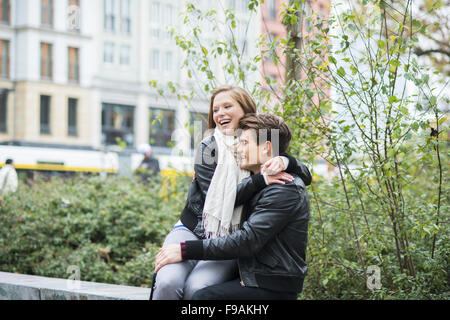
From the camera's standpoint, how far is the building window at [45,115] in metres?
43.2

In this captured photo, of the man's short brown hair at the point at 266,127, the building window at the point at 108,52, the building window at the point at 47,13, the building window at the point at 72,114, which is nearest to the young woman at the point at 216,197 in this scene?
the man's short brown hair at the point at 266,127

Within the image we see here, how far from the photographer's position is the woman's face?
402cm

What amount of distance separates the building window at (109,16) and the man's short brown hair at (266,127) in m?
44.8

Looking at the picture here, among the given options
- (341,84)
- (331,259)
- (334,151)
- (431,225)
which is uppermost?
(341,84)

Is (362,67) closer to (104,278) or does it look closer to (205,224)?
(205,224)

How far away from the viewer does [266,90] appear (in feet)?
18.9

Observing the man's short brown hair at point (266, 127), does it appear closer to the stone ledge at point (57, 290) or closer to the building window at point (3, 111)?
the stone ledge at point (57, 290)

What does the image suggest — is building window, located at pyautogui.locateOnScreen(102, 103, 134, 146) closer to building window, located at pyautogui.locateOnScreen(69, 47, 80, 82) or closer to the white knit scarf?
building window, located at pyautogui.locateOnScreen(69, 47, 80, 82)

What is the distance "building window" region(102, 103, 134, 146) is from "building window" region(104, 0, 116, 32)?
18.1 feet

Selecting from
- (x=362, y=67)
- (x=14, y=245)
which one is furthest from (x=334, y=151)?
(x=14, y=245)

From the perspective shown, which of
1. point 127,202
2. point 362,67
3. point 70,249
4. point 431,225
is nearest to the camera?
point 431,225

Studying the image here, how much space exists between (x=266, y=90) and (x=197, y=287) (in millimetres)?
2823

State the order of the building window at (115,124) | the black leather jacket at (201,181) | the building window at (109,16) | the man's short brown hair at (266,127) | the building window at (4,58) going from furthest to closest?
the building window at (109,16)
the building window at (115,124)
the building window at (4,58)
the black leather jacket at (201,181)
the man's short brown hair at (266,127)

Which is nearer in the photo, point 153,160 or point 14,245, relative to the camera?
point 14,245
